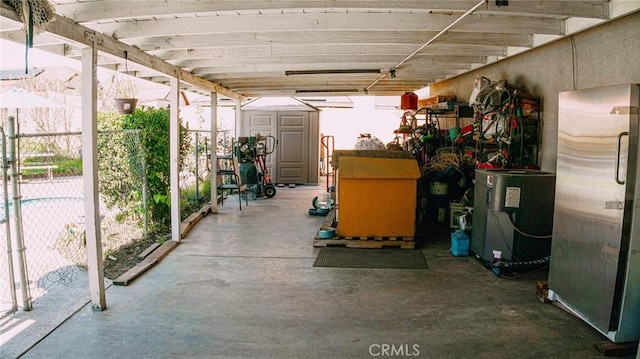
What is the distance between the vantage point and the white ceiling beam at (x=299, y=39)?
496 centimetres

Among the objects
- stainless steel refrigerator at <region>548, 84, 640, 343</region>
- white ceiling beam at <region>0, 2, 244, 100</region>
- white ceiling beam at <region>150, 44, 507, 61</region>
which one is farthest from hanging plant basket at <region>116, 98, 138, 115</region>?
stainless steel refrigerator at <region>548, 84, 640, 343</region>

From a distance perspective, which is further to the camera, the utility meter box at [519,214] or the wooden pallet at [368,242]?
the wooden pallet at [368,242]

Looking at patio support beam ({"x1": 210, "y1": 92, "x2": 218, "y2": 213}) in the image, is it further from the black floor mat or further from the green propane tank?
the black floor mat

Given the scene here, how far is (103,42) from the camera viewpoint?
13.6ft

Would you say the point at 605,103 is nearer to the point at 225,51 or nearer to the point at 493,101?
the point at 493,101

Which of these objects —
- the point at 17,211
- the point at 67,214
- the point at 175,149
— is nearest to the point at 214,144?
the point at 175,149

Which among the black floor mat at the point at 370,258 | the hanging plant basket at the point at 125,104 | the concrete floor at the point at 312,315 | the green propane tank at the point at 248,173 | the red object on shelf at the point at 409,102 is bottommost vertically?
the concrete floor at the point at 312,315

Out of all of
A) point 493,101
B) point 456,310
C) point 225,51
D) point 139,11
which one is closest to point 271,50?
point 225,51

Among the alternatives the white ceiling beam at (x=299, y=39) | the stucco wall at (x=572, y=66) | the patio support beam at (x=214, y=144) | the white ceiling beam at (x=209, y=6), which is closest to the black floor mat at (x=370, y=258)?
the stucco wall at (x=572, y=66)

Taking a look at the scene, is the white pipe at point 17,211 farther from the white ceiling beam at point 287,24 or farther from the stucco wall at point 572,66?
the stucco wall at point 572,66

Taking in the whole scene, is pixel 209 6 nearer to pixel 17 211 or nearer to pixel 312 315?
pixel 17 211

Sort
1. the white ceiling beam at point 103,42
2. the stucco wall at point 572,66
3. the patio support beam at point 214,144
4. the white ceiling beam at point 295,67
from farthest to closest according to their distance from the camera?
the patio support beam at point 214,144 → the white ceiling beam at point 295,67 → the stucco wall at point 572,66 → the white ceiling beam at point 103,42

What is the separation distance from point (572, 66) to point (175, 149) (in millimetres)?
5111

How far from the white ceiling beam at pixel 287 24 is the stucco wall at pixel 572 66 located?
1210 millimetres
